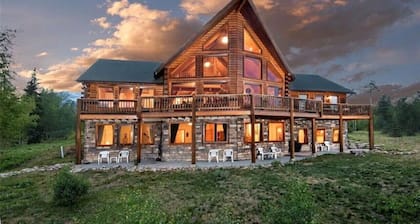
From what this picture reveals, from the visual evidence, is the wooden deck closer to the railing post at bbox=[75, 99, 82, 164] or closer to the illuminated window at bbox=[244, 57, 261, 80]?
the railing post at bbox=[75, 99, 82, 164]

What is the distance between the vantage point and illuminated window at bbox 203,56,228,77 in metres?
17.6

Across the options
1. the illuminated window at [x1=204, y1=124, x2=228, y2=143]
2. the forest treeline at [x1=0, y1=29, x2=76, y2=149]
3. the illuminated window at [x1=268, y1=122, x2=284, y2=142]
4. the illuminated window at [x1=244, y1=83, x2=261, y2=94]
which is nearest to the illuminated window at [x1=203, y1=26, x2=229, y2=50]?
the illuminated window at [x1=244, y1=83, x2=261, y2=94]

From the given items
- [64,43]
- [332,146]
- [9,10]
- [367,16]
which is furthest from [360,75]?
[9,10]

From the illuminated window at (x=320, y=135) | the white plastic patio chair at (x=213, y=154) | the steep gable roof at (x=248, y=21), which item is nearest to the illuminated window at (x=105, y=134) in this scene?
the steep gable roof at (x=248, y=21)

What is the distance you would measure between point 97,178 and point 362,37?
39953 millimetres

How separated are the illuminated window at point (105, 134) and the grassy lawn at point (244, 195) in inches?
165

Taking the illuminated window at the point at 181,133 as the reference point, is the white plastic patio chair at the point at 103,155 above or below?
below

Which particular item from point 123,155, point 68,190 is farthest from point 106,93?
point 68,190

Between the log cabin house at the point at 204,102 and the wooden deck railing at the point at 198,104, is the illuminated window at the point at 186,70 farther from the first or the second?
the wooden deck railing at the point at 198,104

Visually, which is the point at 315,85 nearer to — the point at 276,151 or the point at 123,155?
the point at 276,151

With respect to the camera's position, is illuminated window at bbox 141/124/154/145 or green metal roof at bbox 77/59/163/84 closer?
illuminated window at bbox 141/124/154/145

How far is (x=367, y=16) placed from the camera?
99.7 ft

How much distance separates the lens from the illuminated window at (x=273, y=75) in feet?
63.1

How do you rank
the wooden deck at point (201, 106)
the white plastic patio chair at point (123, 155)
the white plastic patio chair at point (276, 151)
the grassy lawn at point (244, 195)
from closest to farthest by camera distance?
1. the grassy lawn at point (244, 195)
2. the wooden deck at point (201, 106)
3. the white plastic patio chair at point (123, 155)
4. the white plastic patio chair at point (276, 151)
